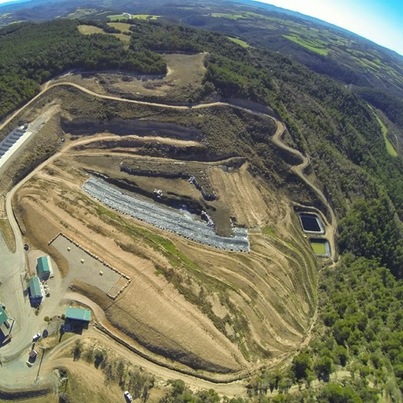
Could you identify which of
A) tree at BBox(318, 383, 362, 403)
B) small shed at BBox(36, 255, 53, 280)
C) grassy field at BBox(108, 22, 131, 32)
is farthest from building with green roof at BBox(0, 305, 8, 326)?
grassy field at BBox(108, 22, 131, 32)

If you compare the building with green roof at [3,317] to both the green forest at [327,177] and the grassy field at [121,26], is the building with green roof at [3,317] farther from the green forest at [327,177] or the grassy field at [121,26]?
the grassy field at [121,26]

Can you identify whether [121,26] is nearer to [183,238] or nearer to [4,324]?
[183,238]

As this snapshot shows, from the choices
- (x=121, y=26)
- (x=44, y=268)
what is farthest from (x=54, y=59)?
(x=44, y=268)

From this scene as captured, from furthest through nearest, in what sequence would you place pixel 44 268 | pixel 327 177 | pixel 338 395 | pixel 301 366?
pixel 327 177, pixel 44 268, pixel 301 366, pixel 338 395

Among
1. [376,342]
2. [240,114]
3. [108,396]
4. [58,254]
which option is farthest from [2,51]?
[376,342]

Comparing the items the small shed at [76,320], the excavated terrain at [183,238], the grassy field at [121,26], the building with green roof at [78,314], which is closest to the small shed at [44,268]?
the excavated terrain at [183,238]

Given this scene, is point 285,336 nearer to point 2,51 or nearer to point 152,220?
→ point 152,220

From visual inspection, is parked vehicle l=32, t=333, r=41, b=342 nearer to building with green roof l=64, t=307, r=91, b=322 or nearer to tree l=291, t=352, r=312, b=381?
building with green roof l=64, t=307, r=91, b=322
